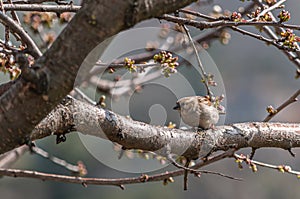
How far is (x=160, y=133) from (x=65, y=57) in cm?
65

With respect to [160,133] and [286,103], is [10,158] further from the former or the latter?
[286,103]

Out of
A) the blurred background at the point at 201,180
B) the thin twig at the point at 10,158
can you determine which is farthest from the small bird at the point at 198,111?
the blurred background at the point at 201,180

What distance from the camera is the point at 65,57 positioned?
128 centimetres

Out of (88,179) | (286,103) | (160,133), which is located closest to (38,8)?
(160,133)

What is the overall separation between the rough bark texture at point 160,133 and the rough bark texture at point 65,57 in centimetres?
23

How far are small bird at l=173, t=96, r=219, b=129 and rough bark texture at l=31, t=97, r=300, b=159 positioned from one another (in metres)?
0.18

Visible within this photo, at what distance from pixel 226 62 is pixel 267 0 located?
21.5 metres

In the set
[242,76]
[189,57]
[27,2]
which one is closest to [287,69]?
[242,76]

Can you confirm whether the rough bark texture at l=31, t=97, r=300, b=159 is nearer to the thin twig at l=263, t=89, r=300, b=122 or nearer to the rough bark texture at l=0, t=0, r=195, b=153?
the thin twig at l=263, t=89, r=300, b=122

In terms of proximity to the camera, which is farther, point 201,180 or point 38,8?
point 201,180

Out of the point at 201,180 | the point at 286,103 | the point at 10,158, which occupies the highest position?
the point at 286,103

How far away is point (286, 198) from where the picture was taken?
1725 centimetres

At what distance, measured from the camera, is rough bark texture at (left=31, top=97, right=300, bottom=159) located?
5.42ft

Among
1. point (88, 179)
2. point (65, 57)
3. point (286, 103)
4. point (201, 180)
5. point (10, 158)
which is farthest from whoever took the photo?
point (201, 180)
